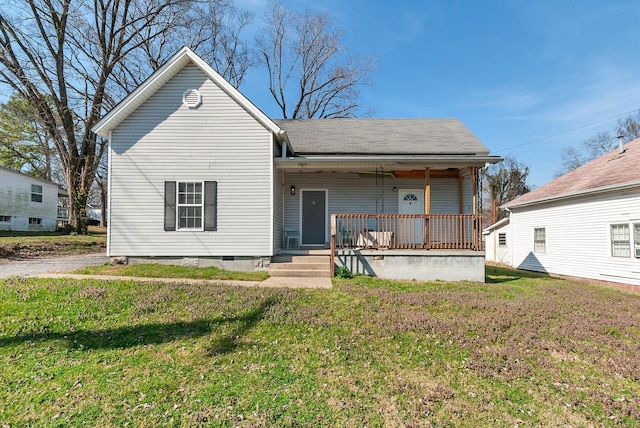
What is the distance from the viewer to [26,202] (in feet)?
70.1

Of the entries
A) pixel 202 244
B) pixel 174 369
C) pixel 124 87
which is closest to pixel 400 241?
pixel 202 244

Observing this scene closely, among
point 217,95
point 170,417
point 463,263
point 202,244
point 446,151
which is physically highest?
point 217,95

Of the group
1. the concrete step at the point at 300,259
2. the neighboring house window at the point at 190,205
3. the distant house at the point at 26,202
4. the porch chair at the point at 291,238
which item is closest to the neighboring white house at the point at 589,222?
the concrete step at the point at 300,259

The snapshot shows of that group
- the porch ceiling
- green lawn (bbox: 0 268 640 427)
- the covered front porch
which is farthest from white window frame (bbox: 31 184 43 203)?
the porch ceiling

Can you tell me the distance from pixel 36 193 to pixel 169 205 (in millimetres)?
19765

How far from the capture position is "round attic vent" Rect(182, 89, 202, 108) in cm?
934

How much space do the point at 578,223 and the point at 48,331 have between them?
15.5m

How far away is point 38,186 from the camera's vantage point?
2248cm

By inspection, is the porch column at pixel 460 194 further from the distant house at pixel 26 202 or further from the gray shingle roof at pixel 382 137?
the distant house at pixel 26 202

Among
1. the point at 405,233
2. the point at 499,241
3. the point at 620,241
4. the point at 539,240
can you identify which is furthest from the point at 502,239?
the point at 405,233

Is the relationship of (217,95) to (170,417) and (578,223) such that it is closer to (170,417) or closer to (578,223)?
(170,417)

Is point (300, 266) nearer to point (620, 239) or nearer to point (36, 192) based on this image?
point (620, 239)

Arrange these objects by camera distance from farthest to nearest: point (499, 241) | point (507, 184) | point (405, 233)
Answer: point (507, 184) < point (499, 241) < point (405, 233)

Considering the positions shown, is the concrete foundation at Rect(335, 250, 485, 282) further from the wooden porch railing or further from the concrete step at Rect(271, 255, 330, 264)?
the concrete step at Rect(271, 255, 330, 264)
